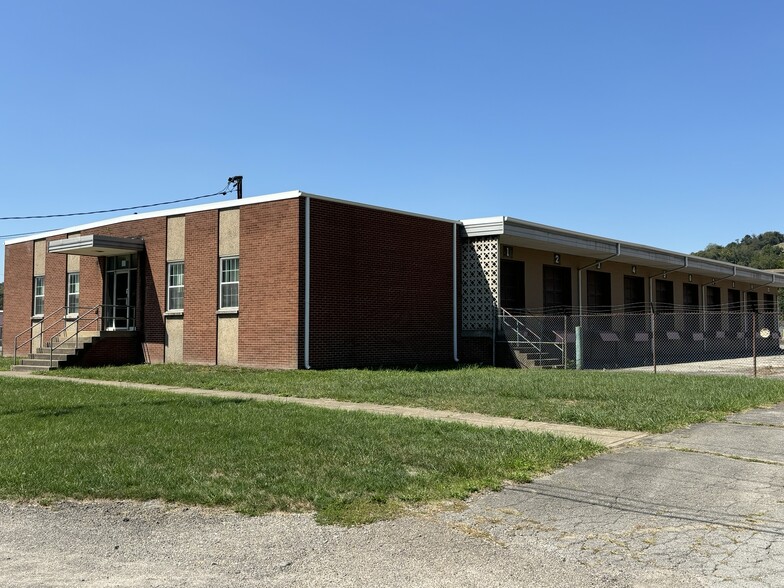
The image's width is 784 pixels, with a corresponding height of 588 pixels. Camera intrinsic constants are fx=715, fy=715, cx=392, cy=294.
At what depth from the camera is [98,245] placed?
2161 centimetres

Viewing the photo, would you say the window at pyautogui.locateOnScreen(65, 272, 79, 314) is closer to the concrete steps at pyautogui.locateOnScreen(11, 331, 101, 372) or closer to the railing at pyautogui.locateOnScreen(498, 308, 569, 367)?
the concrete steps at pyautogui.locateOnScreen(11, 331, 101, 372)

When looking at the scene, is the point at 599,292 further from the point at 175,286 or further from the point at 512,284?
the point at 175,286

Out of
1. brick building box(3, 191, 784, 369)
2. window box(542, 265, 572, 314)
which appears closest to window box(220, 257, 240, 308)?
brick building box(3, 191, 784, 369)

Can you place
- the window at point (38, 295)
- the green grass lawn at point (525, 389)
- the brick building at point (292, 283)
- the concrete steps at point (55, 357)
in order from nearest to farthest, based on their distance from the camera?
the green grass lawn at point (525, 389)
the brick building at point (292, 283)
the concrete steps at point (55, 357)
the window at point (38, 295)

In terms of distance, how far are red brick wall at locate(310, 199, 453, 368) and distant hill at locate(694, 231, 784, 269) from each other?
81715mm

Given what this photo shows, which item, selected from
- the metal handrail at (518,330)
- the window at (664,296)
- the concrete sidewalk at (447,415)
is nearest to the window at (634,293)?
the window at (664,296)

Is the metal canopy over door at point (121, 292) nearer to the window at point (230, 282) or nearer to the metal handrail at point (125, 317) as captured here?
the metal handrail at point (125, 317)

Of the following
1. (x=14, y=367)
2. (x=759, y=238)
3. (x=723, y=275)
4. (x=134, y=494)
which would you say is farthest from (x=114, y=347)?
(x=759, y=238)

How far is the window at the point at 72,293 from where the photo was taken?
83.3 feet

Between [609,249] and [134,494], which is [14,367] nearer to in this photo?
[134,494]

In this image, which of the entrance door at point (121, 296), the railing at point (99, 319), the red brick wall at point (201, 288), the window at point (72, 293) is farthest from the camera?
the window at point (72, 293)

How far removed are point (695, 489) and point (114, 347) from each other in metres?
19.2

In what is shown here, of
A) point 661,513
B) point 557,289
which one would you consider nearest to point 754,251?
point 557,289

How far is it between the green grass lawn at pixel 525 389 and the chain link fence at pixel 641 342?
262 cm
